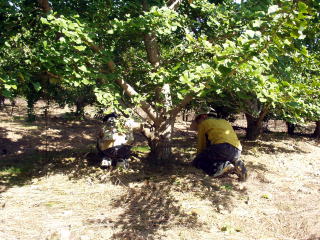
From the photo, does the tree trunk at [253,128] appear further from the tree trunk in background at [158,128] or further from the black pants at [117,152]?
the black pants at [117,152]

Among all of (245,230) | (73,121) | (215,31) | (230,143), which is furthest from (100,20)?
(73,121)

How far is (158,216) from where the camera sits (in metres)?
4.39

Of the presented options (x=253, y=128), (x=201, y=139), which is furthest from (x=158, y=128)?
(x=253, y=128)

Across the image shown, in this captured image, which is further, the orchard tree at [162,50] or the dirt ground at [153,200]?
the dirt ground at [153,200]

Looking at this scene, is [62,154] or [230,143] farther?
[62,154]

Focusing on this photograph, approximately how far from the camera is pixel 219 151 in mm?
6082

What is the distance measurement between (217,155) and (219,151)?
0.11m

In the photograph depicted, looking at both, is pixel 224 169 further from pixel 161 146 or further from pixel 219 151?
pixel 161 146

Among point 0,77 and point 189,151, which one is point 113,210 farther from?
point 189,151

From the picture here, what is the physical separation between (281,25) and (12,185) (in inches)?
216

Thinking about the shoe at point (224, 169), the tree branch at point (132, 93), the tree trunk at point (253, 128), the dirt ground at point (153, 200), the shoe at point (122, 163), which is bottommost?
the dirt ground at point (153, 200)

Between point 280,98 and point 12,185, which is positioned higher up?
point 280,98

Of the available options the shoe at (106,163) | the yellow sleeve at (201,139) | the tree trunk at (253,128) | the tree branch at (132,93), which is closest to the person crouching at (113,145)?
the shoe at (106,163)

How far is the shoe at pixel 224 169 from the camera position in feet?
19.7
